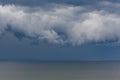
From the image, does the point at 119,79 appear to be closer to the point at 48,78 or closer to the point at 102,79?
the point at 102,79

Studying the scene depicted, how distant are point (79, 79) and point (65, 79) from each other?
204 centimetres

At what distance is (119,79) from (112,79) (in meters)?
0.90

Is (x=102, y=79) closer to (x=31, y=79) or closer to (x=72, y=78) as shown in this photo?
(x=72, y=78)

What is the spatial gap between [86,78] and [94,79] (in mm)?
1723

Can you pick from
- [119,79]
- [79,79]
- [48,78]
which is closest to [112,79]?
[119,79]

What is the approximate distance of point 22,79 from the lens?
155ft

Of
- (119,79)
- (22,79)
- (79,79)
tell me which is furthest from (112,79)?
(22,79)

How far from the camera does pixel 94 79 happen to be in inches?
1834

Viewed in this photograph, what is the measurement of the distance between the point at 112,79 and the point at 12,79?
41.6 feet

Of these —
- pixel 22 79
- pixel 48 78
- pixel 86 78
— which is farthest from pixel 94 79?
pixel 22 79

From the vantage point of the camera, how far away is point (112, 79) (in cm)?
4731

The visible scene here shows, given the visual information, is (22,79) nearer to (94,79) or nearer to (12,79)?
(12,79)

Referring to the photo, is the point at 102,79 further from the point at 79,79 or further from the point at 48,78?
the point at 48,78

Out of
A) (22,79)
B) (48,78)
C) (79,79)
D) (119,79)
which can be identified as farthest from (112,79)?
(22,79)
